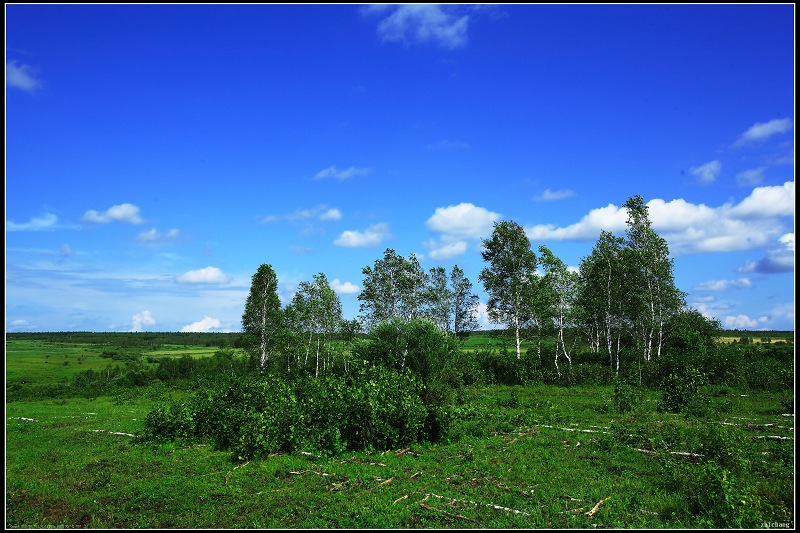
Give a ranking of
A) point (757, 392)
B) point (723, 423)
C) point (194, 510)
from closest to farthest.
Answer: point (194, 510) → point (723, 423) → point (757, 392)

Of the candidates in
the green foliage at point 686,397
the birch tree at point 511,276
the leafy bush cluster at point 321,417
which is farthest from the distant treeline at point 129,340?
the green foliage at point 686,397

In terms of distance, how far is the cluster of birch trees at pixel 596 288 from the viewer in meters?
34.3

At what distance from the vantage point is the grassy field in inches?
320

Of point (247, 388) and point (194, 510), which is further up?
point (247, 388)

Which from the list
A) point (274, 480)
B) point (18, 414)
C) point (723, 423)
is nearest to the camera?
point (274, 480)

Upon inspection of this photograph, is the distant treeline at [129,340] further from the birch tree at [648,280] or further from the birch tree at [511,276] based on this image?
the birch tree at [648,280]

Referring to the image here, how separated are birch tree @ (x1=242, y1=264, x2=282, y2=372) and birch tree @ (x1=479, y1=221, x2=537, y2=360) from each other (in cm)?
1739

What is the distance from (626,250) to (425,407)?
86.2 feet

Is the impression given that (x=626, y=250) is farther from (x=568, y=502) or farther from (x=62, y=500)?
(x=62, y=500)

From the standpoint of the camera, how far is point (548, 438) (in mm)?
13969

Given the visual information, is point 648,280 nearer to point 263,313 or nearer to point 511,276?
point 511,276

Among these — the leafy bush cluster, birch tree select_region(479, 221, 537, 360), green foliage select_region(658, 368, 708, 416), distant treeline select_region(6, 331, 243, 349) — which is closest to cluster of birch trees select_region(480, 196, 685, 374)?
birch tree select_region(479, 221, 537, 360)

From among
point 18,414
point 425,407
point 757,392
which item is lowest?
point 18,414

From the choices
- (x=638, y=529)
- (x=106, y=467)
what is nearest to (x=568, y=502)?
(x=638, y=529)
